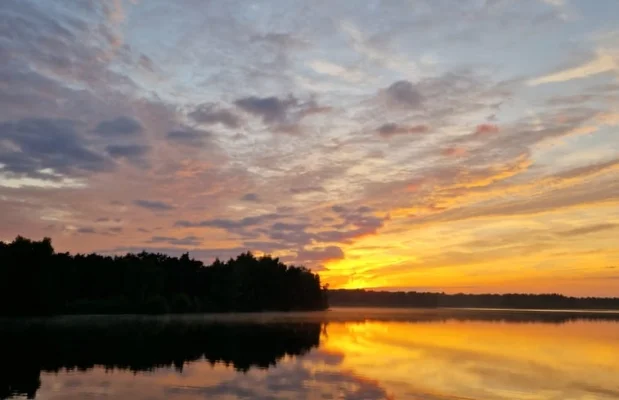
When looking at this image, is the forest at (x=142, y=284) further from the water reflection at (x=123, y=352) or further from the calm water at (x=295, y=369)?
the calm water at (x=295, y=369)

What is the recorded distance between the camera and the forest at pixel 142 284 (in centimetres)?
A: 8919

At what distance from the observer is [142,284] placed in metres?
117

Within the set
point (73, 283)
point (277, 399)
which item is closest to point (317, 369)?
point (277, 399)

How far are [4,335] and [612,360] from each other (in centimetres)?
4749

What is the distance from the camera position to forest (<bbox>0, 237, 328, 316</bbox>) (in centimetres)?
8919

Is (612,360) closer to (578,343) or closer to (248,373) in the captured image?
(578,343)

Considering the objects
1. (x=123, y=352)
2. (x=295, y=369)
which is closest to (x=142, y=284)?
(x=123, y=352)

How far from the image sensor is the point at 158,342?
50344 millimetres

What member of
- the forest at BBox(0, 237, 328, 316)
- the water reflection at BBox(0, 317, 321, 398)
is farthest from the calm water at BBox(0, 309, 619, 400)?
the forest at BBox(0, 237, 328, 316)

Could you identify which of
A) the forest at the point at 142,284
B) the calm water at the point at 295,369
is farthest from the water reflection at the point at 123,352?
the forest at the point at 142,284

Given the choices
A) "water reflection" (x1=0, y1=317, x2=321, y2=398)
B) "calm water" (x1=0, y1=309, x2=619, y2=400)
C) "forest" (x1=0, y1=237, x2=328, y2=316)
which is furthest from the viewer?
"forest" (x1=0, y1=237, x2=328, y2=316)

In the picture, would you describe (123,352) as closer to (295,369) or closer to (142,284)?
(295,369)

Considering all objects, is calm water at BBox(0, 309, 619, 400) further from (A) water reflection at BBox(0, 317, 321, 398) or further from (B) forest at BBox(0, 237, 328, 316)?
(B) forest at BBox(0, 237, 328, 316)

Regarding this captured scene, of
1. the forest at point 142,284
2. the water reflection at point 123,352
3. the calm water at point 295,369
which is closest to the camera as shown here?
the calm water at point 295,369
